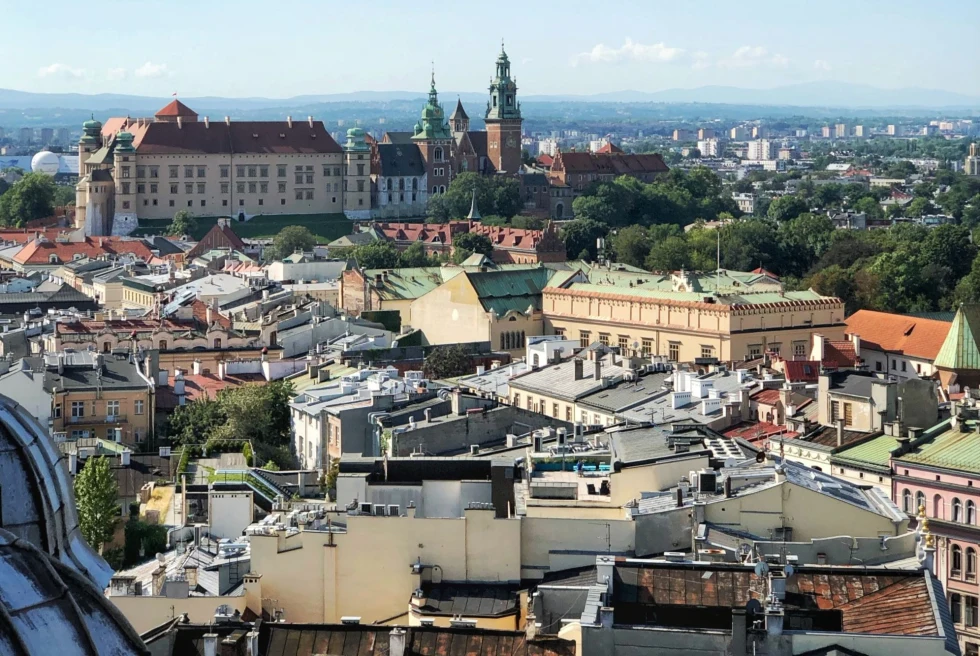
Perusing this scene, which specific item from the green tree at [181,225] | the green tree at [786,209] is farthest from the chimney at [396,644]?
the green tree at [786,209]

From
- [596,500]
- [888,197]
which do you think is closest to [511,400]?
[596,500]

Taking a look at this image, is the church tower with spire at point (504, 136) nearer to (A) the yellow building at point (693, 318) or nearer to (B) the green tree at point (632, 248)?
(B) the green tree at point (632, 248)

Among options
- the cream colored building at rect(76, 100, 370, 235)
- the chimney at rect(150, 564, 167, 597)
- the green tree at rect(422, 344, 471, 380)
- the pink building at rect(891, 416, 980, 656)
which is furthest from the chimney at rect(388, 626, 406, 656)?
the cream colored building at rect(76, 100, 370, 235)

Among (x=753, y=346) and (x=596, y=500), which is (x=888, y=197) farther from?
(x=596, y=500)

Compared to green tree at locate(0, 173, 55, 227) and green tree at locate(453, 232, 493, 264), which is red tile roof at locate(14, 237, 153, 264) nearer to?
green tree at locate(453, 232, 493, 264)

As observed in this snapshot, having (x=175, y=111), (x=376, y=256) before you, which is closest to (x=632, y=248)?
(x=376, y=256)

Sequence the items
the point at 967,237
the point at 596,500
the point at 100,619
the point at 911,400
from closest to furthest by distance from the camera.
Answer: the point at 100,619 < the point at 596,500 < the point at 911,400 < the point at 967,237
